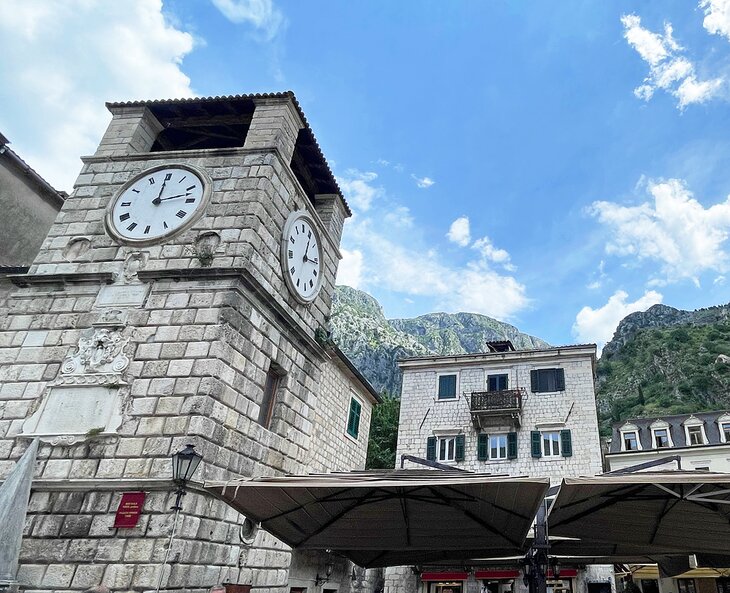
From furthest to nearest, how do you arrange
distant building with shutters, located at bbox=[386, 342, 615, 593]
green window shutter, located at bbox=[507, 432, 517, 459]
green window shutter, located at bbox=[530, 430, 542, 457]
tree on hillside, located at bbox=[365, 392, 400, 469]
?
tree on hillside, located at bbox=[365, 392, 400, 469], green window shutter, located at bbox=[507, 432, 517, 459], green window shutter, located at bbox=[530, 430, 542, 457], distant building with shutters, located at bbox=[386, 342, 615, 593]

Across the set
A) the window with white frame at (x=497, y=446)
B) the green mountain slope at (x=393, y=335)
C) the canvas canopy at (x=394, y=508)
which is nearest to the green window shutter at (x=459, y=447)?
the window with white frame at (x=497, y=446)

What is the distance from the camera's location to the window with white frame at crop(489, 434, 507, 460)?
71.7ft

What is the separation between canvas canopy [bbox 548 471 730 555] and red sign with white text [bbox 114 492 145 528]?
5052 millimetres

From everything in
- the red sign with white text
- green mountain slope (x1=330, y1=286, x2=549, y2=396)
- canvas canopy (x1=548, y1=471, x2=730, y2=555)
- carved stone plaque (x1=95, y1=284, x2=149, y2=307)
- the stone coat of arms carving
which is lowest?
the red sign with white text

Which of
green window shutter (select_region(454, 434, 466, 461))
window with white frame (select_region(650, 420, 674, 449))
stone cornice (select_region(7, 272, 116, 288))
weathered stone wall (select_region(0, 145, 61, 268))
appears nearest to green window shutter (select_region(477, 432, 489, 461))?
green window shutter (select_region(454, 434, 466, 461))

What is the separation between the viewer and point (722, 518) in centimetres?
557

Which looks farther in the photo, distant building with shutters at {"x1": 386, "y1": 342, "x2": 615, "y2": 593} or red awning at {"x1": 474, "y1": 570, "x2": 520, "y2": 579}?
distant building with shutters at {"x1": 386, "y1": 342, "x2": 615, "y2": 593}

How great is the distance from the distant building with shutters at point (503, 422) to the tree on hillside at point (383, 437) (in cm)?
658

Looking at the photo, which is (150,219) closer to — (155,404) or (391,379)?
(155,404)

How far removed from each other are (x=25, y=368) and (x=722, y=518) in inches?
376

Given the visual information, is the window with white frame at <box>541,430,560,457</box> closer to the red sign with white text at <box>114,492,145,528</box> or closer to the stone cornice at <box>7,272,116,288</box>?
the red sign with white text at <box>114,492,145,528</box>

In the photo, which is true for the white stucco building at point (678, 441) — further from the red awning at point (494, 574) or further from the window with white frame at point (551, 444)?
the red awning at point (494, 574)

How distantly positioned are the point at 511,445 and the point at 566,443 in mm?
2226

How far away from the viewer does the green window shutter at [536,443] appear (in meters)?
21.2
